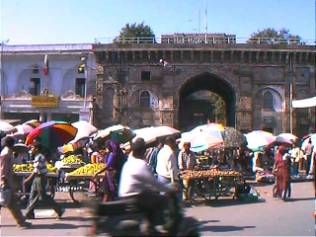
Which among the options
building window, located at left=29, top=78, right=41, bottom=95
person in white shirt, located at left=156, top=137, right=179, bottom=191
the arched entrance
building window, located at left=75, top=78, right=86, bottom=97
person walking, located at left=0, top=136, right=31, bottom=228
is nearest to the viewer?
person walking, located at left=0, top=136, right=31, bottom=228

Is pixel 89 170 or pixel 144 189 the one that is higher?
pixel 144 189

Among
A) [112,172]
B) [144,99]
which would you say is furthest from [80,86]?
[112,172]

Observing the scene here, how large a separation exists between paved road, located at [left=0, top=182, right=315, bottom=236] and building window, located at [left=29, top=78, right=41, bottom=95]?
26.7 meters

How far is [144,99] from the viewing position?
39.3 m

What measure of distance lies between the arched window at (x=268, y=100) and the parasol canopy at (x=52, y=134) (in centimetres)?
2568

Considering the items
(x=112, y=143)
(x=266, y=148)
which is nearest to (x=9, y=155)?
(x=112, y=143)

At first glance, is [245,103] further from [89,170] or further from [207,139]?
[89,170]

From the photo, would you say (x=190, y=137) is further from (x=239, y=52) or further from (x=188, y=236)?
(x=239, y=52)

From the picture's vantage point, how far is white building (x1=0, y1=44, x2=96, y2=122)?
38.7 metres

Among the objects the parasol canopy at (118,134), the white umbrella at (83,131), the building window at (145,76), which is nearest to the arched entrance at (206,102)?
the building window at (145,76)

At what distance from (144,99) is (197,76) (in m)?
4.30

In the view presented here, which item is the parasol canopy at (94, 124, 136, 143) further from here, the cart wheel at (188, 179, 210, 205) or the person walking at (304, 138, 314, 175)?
the cart wheel at (188, 179, 210, 205)

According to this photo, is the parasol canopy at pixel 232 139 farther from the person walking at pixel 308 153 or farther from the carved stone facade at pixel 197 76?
the carved stone facade at pixel 197 76

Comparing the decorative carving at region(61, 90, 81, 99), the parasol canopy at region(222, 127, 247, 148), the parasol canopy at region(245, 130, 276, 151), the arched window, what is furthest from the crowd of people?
the arched window
